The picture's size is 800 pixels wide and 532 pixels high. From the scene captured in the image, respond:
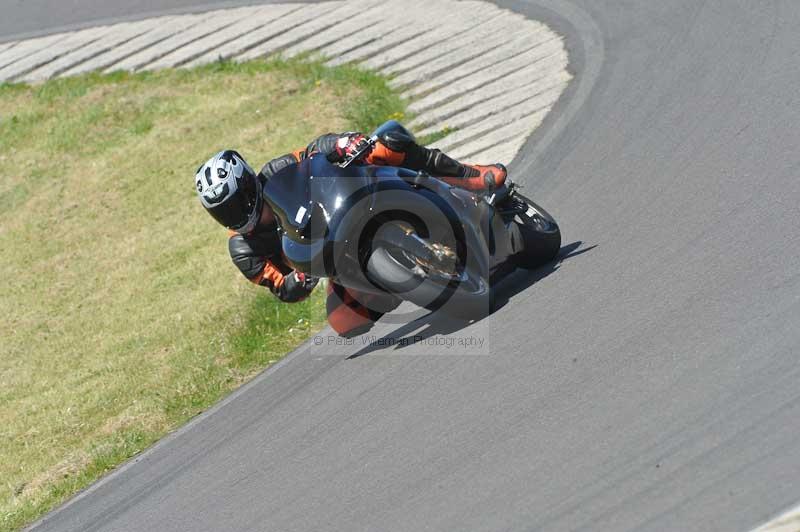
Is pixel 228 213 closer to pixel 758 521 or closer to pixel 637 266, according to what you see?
pixel 637 266

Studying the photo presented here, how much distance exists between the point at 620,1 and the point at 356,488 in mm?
7782

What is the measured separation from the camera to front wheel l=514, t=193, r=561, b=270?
24.5 ft

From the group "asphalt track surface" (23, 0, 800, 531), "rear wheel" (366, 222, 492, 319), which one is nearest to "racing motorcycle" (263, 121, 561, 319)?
"rear wheel" (366, 222, 492, 319)

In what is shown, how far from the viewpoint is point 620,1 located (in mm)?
11992

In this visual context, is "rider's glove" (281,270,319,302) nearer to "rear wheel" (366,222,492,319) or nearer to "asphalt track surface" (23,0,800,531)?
"asphalt track surface" (23,0,800,531)

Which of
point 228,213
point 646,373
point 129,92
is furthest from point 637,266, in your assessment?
point 129,92

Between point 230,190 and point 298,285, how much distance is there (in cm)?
77

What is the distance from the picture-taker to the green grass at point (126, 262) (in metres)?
8.38

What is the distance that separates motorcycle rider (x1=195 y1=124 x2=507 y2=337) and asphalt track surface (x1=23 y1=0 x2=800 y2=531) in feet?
0.99

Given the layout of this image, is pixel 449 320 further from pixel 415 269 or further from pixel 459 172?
pixel 459 172

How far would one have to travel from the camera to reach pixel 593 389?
573 centimetres

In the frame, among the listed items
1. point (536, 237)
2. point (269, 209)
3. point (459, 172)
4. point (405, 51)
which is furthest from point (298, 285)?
point (405, 51)

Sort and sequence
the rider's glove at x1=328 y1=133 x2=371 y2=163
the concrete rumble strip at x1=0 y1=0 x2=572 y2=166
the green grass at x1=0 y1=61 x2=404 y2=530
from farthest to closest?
the concrete rumble strip at x1=0 y1=0 x2=572 y2=166
the green grass at x1=0 y1=61 x2=404 y2=530
the rider's glove at x1=328 y1=133 x2=371 y2=163

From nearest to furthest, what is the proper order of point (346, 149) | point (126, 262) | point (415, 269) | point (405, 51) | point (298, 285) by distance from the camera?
point (415, 269)
point (346, 149)
point (298, 285)
point (126, 262)
point (405, 51)
